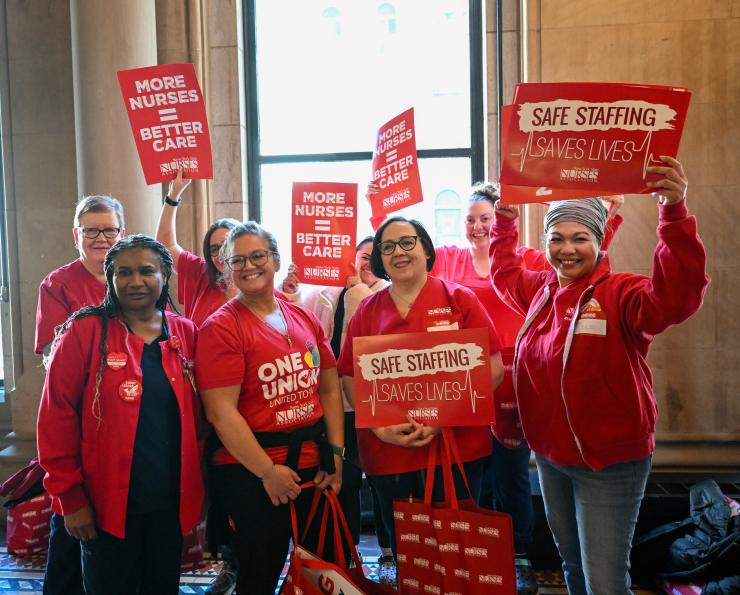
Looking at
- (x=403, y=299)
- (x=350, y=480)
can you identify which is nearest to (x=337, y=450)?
(x=350, y=480)

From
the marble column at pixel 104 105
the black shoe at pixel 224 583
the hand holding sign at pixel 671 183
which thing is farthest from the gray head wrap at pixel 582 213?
the marble column at pixel 104 105

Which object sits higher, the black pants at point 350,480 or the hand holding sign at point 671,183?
the hand holding sign at point 671,183

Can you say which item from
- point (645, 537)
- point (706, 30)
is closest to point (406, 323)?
point (645, 537)

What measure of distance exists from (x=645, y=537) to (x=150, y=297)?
2.71 metres

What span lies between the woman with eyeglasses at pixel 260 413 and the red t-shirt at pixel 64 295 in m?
0.81

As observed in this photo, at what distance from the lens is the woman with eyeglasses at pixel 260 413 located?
6.55 feet

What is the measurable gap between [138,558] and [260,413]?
635 mm

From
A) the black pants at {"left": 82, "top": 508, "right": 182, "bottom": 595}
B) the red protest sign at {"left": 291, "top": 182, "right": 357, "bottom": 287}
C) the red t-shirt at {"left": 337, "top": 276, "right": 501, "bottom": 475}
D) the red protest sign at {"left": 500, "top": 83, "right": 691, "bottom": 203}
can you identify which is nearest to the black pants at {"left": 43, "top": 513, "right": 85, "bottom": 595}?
the black pants at {"left": 82, "top": 508, "right": 182, "bottom": 595}

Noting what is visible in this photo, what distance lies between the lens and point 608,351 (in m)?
1.84

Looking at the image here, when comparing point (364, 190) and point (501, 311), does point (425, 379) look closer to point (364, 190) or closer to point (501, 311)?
point (501, 311)

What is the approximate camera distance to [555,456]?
6.33 feet

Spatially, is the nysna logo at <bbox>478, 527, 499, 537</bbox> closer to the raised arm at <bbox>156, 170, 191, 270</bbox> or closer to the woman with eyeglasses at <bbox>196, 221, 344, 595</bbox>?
the woman with eyeglasses at <bbox>196, 221, 344, 595</bbox>

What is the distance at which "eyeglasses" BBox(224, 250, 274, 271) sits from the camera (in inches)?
84.1

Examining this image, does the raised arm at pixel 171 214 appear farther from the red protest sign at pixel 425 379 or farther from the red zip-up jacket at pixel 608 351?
the red zip-up jacket at pixel 608 351
